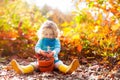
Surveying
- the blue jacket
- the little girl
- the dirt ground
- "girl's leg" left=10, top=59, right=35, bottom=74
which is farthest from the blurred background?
"girl's leg" left=10, top=59, right=35, bottom=74

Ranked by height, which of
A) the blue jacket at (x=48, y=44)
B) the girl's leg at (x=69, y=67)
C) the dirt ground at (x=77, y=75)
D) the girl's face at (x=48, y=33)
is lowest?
the dirt ground at (x=77, y=75)

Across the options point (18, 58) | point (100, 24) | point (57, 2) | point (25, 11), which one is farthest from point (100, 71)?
point (57, 2)

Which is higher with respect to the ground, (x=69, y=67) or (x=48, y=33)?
(x=48, y=33)

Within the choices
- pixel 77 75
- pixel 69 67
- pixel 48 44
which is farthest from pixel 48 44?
pixel 77 75

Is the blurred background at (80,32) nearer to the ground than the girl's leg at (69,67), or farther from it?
farther from it

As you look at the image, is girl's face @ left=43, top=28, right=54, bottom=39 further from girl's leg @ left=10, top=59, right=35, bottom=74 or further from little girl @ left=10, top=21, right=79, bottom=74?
girl's leg @ left=10, top=59, right=35, bottom=74

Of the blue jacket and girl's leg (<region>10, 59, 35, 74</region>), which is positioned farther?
the blue jacket

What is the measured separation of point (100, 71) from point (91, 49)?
0.79 meters

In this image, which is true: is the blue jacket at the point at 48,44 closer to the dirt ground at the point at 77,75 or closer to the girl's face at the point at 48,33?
the girl's face at the point at 48,33

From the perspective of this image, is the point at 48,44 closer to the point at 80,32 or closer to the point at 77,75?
the point at 77,75

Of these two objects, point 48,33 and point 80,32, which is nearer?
point 48,33

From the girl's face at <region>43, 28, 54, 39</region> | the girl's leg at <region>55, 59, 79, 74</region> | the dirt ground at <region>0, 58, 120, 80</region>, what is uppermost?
the girl's face at <region>43, 28, 54, 39</region>

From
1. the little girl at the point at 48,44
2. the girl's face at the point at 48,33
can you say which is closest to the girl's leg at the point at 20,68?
the little girl at the point at 48,44

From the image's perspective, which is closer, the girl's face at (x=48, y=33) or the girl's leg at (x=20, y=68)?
the girl's leg at (x=20, y=68)
